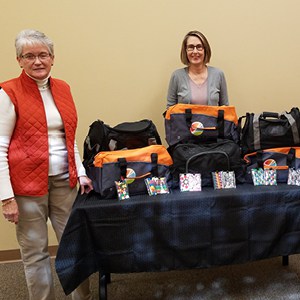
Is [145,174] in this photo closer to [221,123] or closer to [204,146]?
[204,146]

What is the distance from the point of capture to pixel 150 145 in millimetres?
1579

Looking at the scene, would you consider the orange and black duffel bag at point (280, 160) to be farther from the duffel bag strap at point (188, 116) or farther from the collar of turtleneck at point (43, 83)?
the collar of turtleneck at point (43, 83)

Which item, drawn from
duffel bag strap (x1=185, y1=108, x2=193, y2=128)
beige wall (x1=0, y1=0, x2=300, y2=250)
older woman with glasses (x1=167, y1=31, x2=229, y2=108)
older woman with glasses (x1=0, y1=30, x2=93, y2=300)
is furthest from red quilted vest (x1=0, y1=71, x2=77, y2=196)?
older woman with glasses (x1=167, y1=31, x2=229, y2=108)

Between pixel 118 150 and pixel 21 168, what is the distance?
Answer: 47 centimetres

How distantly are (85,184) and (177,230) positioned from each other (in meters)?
0.48

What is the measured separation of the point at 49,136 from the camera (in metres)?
1.33

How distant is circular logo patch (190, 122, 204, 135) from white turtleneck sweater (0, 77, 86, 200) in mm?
593

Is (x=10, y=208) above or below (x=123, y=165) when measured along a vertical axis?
below

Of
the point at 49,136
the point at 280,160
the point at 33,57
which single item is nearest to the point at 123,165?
the point at 49,136

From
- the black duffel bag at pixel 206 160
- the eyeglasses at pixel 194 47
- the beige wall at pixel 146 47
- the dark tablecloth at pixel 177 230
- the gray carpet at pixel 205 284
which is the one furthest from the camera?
the beige wall at pixel 146 47

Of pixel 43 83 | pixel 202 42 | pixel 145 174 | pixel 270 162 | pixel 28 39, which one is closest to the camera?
pixel 28 39

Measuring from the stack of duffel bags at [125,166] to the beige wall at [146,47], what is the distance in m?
0.60

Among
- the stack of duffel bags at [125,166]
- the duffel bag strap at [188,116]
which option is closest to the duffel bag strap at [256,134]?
the duffel bag strap at [188,116]

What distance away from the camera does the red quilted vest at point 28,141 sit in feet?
4.10
